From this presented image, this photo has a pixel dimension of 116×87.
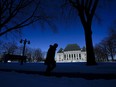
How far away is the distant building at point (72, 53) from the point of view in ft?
397

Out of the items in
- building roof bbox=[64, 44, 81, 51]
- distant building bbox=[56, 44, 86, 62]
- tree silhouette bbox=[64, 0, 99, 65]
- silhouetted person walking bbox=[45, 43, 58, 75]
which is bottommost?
silhouetted person walking bbox=[45, 43, 58, 75]

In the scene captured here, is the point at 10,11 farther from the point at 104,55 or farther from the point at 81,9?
the point at 104,55

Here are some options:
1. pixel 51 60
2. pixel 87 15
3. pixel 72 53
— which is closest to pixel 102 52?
pixel 72 53

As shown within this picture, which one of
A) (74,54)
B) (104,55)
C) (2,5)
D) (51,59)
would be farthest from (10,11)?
(74,54)

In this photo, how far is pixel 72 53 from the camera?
405ft

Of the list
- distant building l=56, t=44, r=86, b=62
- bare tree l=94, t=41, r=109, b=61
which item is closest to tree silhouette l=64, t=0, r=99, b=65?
bare tree l=94, t=41, r=109, b=61

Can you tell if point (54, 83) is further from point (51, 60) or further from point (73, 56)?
point (73, 56)

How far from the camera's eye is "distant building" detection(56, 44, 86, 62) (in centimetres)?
12106

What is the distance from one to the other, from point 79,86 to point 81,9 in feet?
30.5

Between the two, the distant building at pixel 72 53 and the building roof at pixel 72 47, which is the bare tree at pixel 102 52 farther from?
the building roof at pixel 72 47

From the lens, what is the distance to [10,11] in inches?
754

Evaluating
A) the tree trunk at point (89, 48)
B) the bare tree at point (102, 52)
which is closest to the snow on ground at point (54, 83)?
the tree trunk at point (89, 48)

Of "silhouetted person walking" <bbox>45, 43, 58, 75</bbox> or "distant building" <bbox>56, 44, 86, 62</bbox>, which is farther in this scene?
"distant building" <bbox>56, 44, 86, 62</bbox>

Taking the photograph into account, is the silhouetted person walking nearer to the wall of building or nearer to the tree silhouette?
the tree silhouette
